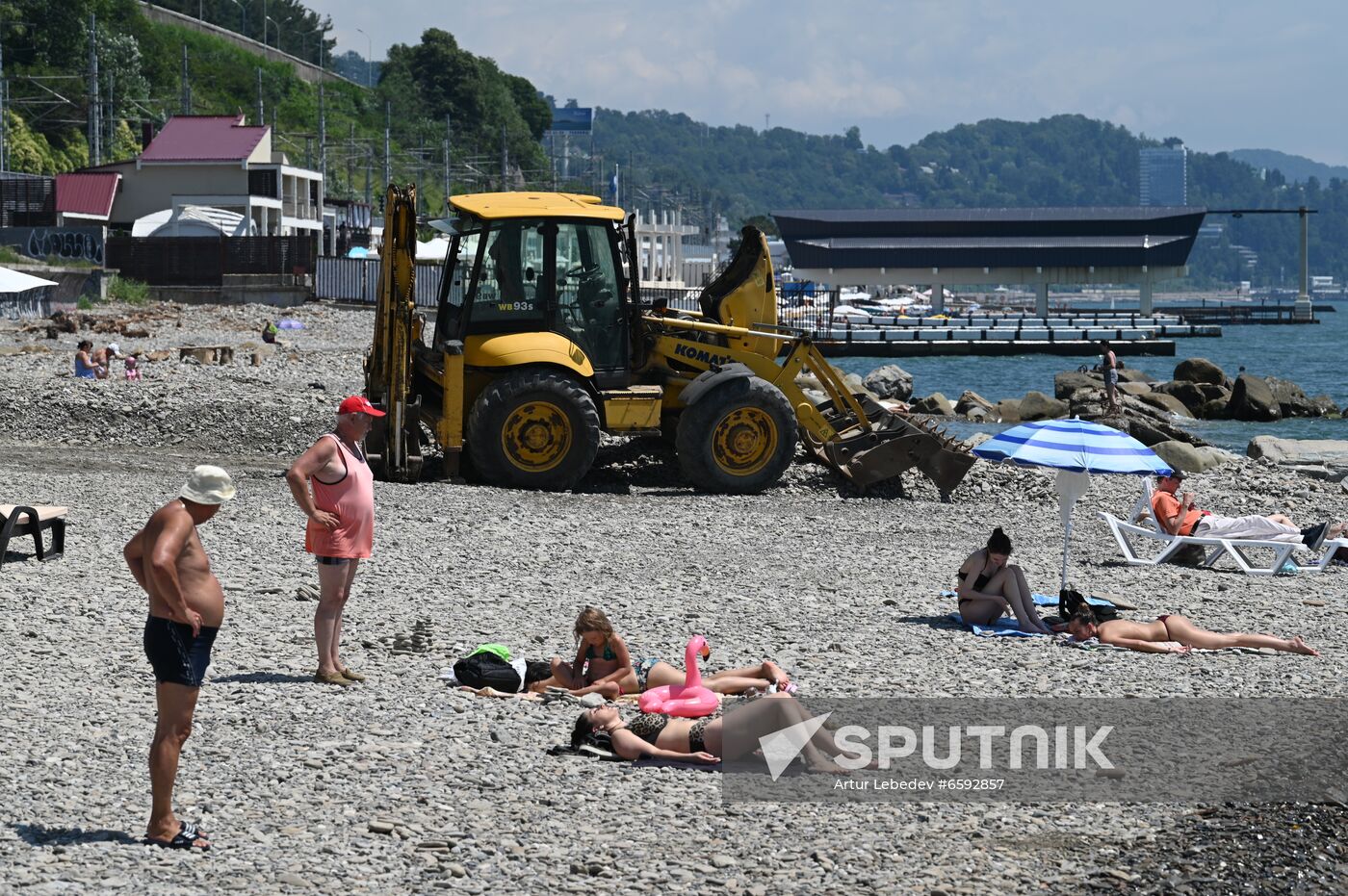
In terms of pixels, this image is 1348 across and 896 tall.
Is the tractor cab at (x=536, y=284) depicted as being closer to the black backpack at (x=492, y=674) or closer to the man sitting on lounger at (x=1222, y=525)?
the man sitting on lounger at (x=1222, y=525)

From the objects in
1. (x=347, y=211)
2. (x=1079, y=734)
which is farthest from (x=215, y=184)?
(x=1079, y=734)

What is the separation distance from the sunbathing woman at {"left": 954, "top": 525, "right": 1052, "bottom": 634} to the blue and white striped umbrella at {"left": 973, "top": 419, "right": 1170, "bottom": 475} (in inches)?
59.1

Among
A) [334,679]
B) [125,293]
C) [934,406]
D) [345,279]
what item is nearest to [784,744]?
[334,679]

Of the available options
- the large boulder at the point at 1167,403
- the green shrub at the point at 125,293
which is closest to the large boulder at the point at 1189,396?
the large boulder at the point at 1167,403

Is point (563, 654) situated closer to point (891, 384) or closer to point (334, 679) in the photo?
point (334, 679)

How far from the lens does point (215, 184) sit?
7225 cm

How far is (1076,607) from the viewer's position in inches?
458

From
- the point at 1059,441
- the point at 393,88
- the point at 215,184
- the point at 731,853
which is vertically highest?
the point at 393,88

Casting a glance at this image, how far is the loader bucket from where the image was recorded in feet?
61.6

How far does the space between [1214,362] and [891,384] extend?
40.7 m

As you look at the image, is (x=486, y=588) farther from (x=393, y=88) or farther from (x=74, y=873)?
(x=393, y=88)

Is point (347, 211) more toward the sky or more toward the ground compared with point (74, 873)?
more toward the sky

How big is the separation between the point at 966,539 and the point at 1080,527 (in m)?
2.05

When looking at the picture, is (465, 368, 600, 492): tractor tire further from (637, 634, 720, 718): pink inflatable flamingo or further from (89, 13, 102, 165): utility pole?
(89, 13, 102, 165): utility pole
